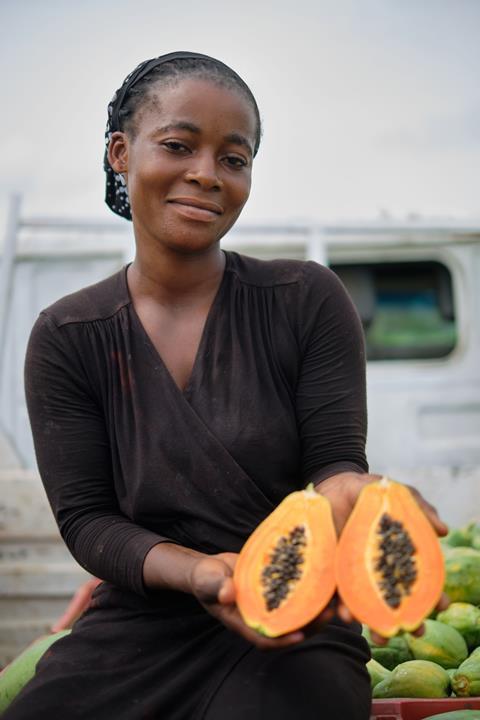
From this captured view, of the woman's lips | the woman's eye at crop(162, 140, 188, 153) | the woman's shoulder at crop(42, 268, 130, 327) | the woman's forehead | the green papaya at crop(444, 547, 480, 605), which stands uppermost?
the woman's forehead

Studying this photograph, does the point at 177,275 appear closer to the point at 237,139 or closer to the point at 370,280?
the point at 237,139

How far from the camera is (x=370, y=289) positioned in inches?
216

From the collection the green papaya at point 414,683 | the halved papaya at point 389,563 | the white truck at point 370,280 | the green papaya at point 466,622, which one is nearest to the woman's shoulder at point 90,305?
the halved papaya at point 389,563

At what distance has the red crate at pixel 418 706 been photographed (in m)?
2.07

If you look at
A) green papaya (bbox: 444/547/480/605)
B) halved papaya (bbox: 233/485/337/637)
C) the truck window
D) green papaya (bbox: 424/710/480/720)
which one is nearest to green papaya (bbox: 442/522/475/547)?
green papaya (bbox: 444/547/480/605)

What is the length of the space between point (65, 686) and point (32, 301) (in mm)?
3319

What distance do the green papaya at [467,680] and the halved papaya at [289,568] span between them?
0.86 meters

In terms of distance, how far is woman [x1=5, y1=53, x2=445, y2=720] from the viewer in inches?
70.7

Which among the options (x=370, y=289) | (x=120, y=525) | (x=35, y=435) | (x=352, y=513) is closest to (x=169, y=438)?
(x=120, y=525)

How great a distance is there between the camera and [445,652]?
2432 mm

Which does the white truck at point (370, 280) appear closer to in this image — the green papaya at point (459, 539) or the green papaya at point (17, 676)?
the green papaya at point (459, 539)

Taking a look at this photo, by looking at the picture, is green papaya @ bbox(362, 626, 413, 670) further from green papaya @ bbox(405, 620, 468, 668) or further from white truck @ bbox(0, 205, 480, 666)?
white truck @ bbox(0, 205, 480, 666)

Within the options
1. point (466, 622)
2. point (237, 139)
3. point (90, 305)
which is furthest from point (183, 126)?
point (466, 622)

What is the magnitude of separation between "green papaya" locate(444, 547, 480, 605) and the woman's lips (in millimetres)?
1376
